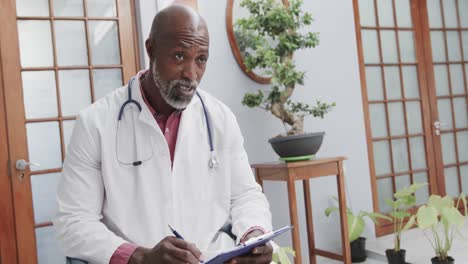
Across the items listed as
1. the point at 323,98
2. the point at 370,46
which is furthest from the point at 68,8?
the point at 370,46

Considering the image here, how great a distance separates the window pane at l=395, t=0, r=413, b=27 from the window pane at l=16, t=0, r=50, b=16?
2.96 metres

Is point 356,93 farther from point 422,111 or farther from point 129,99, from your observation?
point 129,99

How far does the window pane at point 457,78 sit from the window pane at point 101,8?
3.23 metres

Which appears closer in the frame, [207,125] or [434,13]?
[207,125]

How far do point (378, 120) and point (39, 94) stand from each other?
270 cm

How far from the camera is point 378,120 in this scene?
411cm

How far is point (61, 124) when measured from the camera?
111 inches

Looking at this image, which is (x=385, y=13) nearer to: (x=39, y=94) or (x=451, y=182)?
(x=451, y=182)

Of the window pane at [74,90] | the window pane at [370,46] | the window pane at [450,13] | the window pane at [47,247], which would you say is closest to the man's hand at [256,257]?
the window pane at [47,247]

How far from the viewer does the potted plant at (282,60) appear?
2834 mm

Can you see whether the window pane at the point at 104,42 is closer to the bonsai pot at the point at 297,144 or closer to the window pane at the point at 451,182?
the bonsai pot at the point at 297,144

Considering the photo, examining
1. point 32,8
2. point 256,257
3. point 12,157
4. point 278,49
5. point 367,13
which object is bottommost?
point 256,257

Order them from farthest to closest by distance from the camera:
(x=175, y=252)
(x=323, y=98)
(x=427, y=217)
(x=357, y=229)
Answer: (x=323, y=98), (x=357, y=229), (x=427, y=217), (x=175, y=252)

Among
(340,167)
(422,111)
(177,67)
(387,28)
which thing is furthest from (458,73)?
(177,67)
